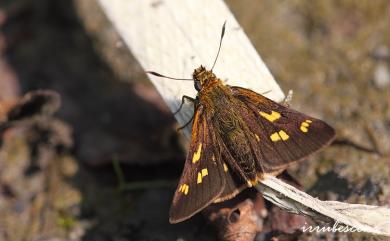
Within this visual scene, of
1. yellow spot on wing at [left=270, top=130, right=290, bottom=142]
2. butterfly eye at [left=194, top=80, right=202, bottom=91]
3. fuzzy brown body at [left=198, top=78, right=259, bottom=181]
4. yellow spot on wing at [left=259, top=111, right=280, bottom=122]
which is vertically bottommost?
yellow spot on wing at [left=270, top=130, right=290, bottom=142]

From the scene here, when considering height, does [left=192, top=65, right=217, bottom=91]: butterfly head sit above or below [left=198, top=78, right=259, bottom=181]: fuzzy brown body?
above

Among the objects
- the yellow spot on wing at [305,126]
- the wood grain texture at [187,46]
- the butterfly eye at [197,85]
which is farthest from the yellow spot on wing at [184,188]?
the yellow spot on wing at [305,126]

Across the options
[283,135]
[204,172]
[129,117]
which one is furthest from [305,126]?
[129,117]

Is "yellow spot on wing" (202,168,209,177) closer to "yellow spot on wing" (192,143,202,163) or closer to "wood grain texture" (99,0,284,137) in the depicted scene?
"yellow spot on wing" (192,143,202,163)

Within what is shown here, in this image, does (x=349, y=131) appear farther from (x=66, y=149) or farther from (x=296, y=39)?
(x=66, y=149)

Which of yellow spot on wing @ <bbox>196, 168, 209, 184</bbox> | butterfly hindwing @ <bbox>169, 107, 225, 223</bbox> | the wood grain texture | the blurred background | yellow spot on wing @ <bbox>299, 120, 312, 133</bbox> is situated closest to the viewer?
butterfly hindwing @ <bbox>169, 107, 225, 223</bbox>

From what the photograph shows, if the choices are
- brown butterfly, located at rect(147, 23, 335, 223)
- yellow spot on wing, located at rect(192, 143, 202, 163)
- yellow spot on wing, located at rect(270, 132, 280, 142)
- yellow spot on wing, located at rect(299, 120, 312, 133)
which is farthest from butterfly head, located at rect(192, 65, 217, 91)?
yellow spot on wing, located at rect(299, 120, 312, 133)

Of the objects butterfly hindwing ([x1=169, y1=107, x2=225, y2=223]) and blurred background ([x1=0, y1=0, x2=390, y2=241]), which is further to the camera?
blurred background ([x1=0, y1=0, x2=390, y2=241])

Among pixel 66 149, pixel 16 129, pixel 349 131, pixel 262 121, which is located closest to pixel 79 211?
pixel 66 149
